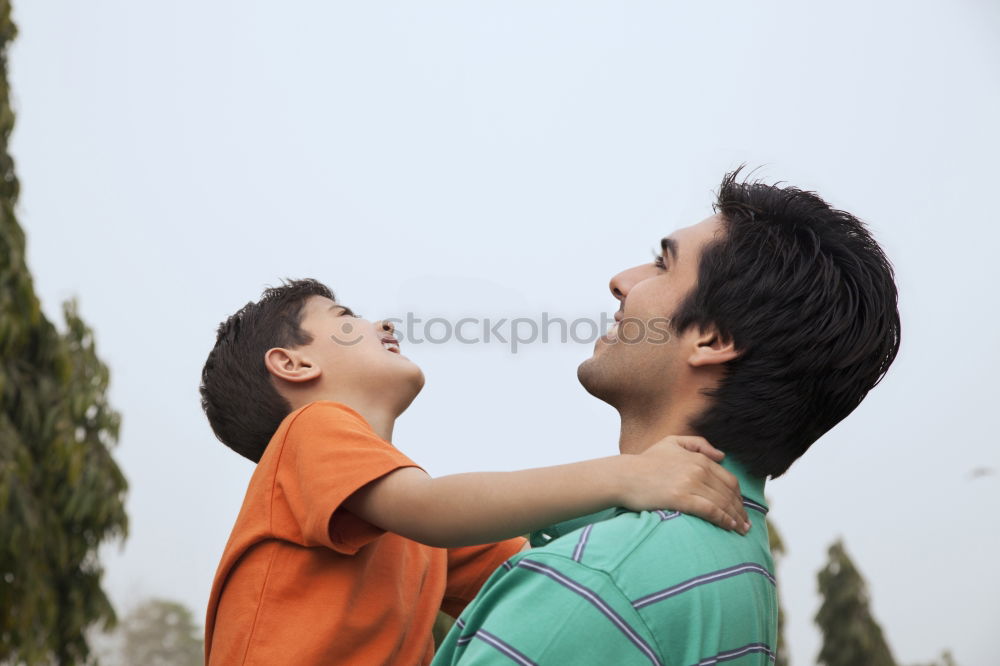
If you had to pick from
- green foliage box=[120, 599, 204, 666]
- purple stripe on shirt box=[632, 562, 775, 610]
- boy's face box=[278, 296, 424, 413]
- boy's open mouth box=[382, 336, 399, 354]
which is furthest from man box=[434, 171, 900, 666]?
green foliage box=[120, 599, 204, 666]

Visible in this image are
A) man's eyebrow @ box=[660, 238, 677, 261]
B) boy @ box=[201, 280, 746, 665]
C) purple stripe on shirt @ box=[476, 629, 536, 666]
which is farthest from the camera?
man's eyebrow @ box=[660, 238, 677, 261]

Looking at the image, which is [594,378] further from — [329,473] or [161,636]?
[161,636]

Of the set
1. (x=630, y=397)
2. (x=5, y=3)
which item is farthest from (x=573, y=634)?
(x=5, y=3)

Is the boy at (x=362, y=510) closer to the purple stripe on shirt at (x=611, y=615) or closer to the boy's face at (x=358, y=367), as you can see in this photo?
the boy's face at (x=358, y=367)

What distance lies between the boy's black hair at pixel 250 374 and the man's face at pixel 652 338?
2.36ft

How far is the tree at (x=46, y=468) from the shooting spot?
12.5 ft

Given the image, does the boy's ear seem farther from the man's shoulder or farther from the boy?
the man's shoulder

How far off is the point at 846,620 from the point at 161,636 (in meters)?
5.03

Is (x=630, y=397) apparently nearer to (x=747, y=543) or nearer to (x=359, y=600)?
(x=747, y=543)

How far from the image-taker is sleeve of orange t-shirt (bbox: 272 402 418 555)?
5.05 ft

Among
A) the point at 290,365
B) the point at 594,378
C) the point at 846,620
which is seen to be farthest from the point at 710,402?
the point at 846,620

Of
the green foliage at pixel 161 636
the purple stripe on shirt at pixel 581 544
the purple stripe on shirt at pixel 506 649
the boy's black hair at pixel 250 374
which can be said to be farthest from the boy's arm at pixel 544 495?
the green foliage at pixel 161 636

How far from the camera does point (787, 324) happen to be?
1.49 metres

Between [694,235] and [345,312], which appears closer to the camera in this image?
[694,235]
